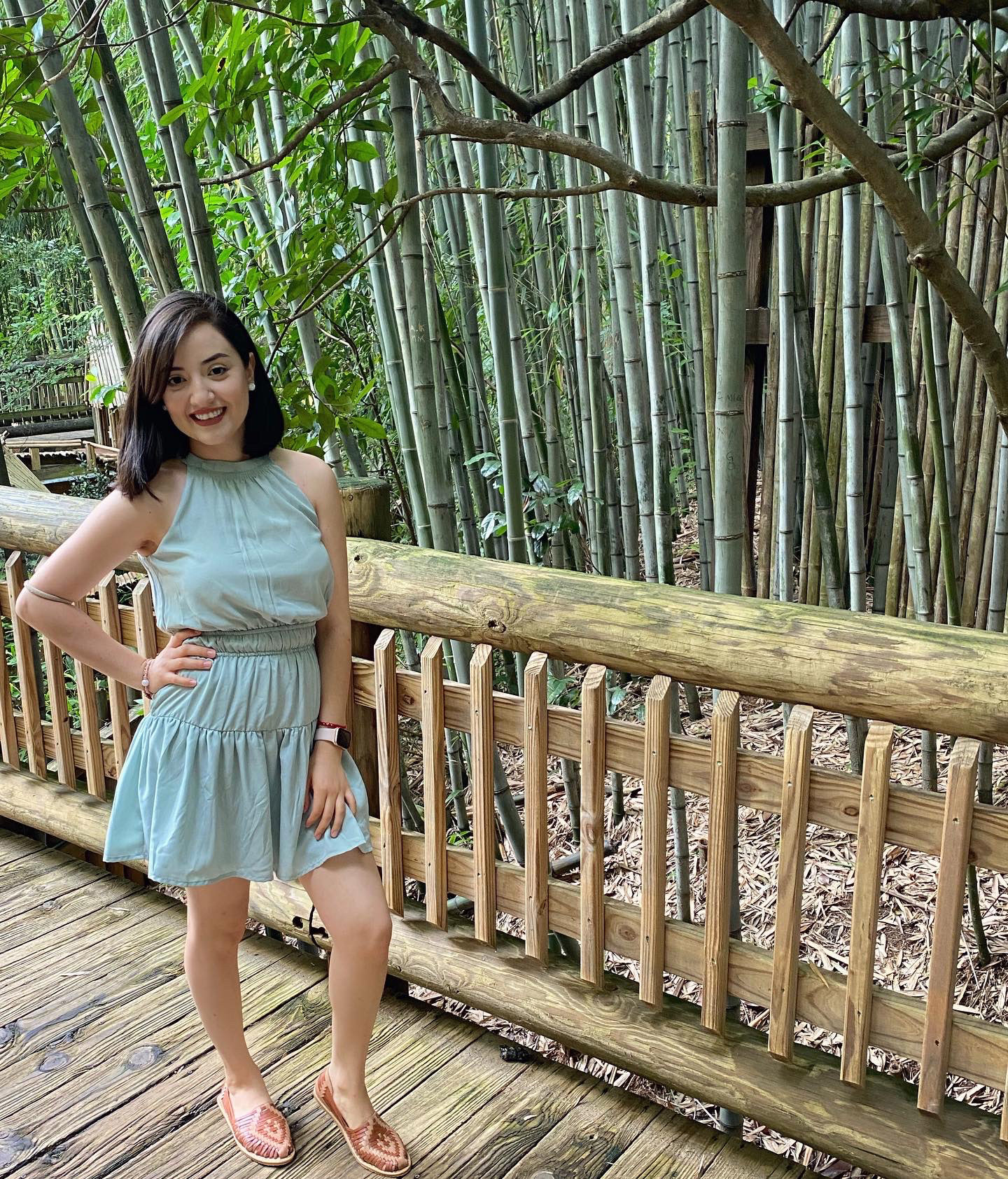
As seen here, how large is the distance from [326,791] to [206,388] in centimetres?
52

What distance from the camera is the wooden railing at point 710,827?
1193 mm

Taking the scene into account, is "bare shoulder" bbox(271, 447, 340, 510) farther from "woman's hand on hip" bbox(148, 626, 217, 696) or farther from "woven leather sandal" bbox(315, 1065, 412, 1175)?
"woven leather sandal" bbox(315, 1065, 412, 1175)

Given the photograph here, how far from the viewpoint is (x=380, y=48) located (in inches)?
103

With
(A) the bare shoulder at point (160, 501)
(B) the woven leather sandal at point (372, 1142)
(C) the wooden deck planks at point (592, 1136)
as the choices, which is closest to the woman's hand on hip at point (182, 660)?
(A) the bare shoulder at point (160, 501)

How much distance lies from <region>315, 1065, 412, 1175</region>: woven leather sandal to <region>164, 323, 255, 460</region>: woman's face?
2.90ft

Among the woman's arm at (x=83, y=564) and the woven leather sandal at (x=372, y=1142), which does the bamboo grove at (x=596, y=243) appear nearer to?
the woman's arm at (x=83, y=564)

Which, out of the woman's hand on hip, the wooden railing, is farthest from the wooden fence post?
the woman's hand on hip

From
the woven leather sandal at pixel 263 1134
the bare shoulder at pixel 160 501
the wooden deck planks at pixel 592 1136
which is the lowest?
the wooden deck planks at pixel 592 1136

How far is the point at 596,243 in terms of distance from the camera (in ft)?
10.6

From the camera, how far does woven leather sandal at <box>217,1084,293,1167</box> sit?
143cm

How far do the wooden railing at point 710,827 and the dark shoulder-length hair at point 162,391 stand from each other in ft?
1.22

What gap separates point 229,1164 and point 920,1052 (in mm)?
930

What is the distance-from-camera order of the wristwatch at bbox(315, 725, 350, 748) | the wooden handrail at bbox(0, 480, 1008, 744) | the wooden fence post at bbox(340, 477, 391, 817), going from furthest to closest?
1. the wooden fence post at bbox(340, 477, 391, 817)
2. the wristwatch at bbox(315, 725, 350, 748)
3. the wooden handrail at bbox(0, 480, 1008, 744)

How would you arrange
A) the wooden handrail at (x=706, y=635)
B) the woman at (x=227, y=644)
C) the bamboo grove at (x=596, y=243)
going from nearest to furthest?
the wooden handrail at (x=706, y=635)
the woman at (x=227, y=644)
the bamboo grove at (x=596, y=243)
